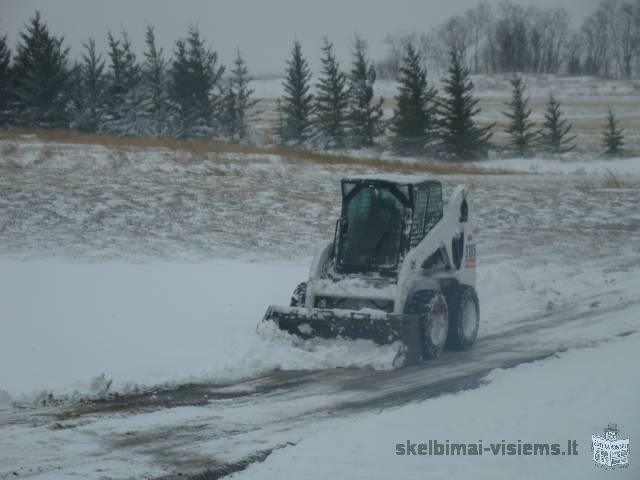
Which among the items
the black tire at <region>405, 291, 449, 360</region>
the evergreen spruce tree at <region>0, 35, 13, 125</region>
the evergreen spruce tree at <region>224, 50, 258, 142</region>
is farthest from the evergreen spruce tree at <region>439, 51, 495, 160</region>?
the black tire at <region>405, 291, 449, 360</region>

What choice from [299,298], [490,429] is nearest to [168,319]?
[299,298]

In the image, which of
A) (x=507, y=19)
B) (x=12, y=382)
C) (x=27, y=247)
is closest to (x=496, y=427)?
(x=12, y=382)

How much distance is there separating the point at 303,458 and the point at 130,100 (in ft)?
157

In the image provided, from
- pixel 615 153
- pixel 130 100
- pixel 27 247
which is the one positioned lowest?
pixel 27 247

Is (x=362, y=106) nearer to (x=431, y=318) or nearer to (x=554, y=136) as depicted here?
(x=554, y=136)

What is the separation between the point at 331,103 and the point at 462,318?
4451cm

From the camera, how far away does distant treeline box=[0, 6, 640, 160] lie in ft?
164

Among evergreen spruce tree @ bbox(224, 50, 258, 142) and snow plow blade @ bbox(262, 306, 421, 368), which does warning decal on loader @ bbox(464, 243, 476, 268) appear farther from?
evergreen spruce tree @ bbox(224, 50, 258, 142)

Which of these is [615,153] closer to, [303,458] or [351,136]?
[351,136]

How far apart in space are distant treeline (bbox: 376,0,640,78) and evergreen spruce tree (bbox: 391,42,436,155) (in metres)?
16.1

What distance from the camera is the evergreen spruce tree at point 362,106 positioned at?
53688mm

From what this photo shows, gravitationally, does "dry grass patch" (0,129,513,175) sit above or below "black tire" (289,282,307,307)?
above

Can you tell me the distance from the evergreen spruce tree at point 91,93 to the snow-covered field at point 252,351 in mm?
23463

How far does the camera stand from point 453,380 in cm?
967
